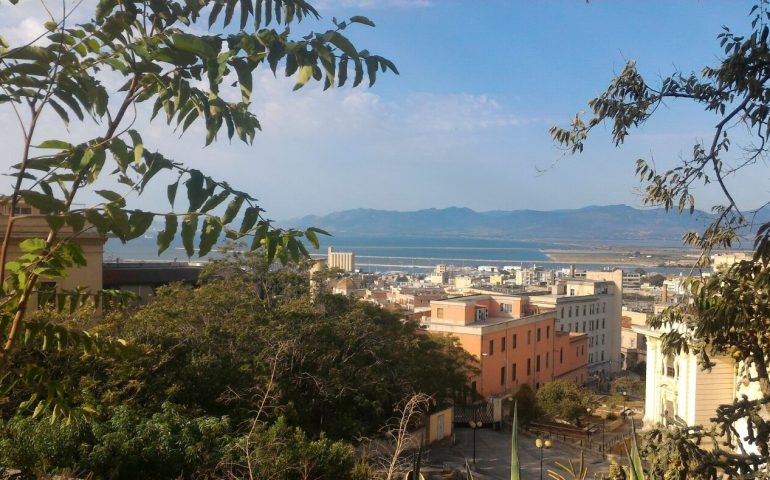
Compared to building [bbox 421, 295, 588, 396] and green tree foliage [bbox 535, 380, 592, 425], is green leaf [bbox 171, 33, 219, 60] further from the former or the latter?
building [bbox 421, 295, 588, 396]

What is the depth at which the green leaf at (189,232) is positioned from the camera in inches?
81.8

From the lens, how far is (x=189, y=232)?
210 centimetres

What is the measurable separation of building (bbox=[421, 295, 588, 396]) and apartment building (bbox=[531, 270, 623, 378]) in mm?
7095

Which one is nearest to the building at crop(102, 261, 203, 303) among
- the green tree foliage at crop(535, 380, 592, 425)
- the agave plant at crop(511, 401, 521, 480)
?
the green tree foliage at crop(535, 380, 592, 425)

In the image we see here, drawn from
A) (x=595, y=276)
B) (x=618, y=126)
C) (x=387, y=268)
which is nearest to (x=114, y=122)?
(x=618, y=126)

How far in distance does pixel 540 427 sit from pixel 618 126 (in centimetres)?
2482

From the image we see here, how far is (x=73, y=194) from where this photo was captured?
229 cm

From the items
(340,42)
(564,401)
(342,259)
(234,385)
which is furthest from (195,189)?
(342,259)

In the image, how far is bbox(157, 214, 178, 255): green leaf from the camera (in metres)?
2.07

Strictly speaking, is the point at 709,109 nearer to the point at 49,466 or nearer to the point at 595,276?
the point at 49,466

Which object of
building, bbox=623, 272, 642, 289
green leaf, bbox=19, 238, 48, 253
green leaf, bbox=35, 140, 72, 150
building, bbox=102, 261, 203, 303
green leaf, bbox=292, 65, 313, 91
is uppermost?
green leaf, bbox=292, 65, 313, 91

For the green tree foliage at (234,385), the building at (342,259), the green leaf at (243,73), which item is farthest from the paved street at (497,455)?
the building at (342,259)

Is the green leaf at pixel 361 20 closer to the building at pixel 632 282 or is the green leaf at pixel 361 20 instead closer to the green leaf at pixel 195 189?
the green leaf at pixel 195 189

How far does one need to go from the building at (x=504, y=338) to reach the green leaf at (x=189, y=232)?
92.9 ft
